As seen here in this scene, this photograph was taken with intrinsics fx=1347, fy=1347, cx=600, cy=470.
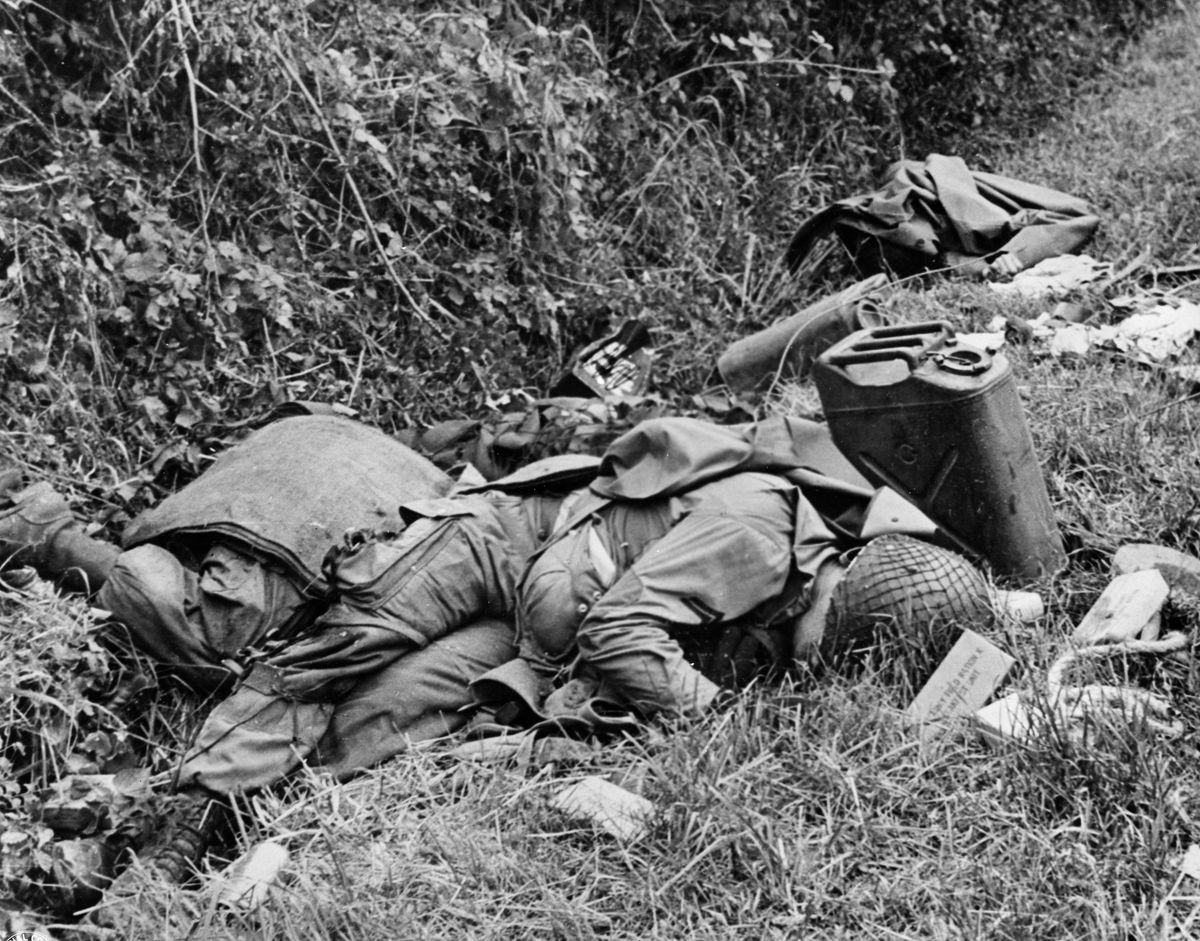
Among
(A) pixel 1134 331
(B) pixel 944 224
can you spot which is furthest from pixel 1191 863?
(B) pixel 944 224

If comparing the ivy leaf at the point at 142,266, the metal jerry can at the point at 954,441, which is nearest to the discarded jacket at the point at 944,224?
the metal jerry can at the point at 954,441

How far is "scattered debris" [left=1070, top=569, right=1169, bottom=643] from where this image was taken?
130 inches

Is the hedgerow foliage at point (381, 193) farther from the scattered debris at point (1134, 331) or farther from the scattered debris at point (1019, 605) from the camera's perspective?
the scattered debris at point (1019, 605)

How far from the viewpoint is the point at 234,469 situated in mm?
3941

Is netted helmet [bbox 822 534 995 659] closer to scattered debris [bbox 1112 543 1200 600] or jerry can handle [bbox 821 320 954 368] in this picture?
scattered debris [bbox 1112 543 1200 600]

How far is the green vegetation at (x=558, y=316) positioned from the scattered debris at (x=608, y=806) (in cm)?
4

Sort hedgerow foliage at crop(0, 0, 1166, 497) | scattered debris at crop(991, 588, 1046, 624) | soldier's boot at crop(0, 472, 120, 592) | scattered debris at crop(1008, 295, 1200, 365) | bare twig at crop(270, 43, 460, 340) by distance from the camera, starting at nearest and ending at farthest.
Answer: scattered debris at crop(991, 588, 1046, 624), soldier's boot at crop(0, 472, 120, 592), hedgerow foliage at crop(0, 0, 1166, 497), scattered debris at crop(1008, 295, 1200, 365), bare twig at crop(270, 43, 460, 340)

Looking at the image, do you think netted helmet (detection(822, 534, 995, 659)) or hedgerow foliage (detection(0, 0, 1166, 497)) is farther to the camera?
A: hedgerow foliage (detection(0, 0, 1166, 497))

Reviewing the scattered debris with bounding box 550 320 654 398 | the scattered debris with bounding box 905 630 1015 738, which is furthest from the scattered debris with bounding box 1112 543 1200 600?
the scattered debris with bounding box 550 320 654 398

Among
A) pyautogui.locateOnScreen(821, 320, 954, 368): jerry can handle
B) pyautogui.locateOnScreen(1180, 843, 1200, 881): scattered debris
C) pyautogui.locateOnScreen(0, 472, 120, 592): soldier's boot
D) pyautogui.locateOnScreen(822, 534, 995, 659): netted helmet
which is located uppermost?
pyautogui.locateOnScreen(821, 320, 954, 368): jerry can handle

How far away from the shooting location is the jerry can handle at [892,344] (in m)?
3.84

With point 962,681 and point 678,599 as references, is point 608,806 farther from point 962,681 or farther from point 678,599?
point 962,681

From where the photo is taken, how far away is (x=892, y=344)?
3941 millimetres

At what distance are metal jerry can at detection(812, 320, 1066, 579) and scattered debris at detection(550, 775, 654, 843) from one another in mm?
1334
